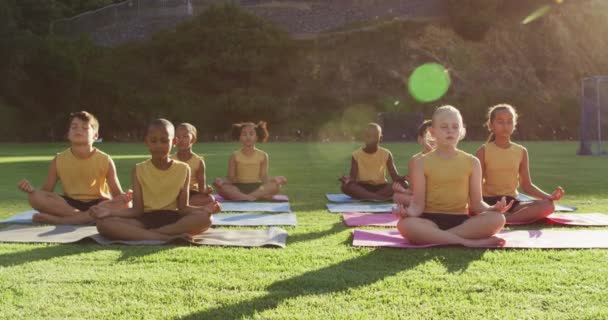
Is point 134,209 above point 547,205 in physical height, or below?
above

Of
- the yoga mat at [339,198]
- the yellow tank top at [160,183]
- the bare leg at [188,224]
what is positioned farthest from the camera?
the yoga mat at [339,198]

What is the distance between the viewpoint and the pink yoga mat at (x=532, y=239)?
5578mm

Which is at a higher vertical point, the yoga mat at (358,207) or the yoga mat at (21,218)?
the yoga mat at (21,218)

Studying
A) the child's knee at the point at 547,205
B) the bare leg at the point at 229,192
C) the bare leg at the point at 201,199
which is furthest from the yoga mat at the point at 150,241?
the bare leg at the point at 229,192

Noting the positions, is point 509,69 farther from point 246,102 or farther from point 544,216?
point 544,216

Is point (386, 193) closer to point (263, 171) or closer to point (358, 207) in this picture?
point (358, 207)

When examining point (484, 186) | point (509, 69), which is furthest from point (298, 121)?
point (484, 186)

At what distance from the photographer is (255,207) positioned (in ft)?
28.8

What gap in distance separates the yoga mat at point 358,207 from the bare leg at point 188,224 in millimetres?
2618

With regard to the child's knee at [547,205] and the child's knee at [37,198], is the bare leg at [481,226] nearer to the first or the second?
the child's knee at [547,205]

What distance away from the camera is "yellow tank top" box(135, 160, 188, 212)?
6.09m

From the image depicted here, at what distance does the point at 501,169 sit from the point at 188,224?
347 centimetres

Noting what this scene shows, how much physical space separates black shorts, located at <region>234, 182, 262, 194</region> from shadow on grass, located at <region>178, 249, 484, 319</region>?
484cm

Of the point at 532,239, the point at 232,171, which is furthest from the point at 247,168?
the point at 532,239
